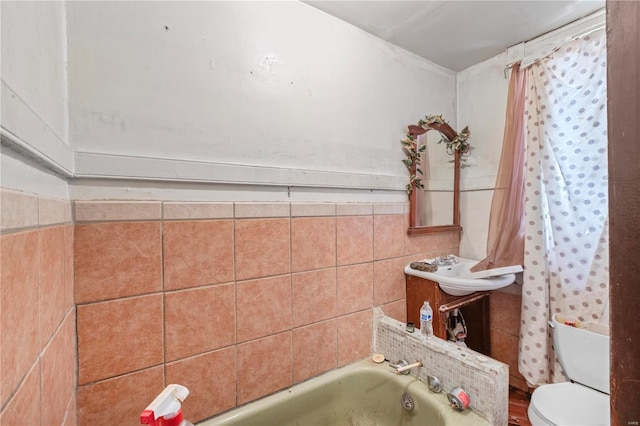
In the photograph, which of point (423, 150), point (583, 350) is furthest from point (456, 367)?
point (423, 150)

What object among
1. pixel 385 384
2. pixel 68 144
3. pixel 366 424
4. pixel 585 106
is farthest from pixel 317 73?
pixel 366 424

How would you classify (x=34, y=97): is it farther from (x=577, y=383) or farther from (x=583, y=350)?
(x=577, y=383)

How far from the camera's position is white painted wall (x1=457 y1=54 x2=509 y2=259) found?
1992 millimetres

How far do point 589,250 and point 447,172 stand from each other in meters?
0.93

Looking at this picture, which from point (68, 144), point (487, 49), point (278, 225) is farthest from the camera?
point (487, 49)

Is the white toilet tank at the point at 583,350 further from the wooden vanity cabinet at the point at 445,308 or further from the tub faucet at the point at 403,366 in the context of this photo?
the tub faucet at the point at 403,366

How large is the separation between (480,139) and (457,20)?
0.82 metres

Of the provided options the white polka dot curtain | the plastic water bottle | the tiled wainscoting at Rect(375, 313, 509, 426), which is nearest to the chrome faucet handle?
the tiled wainscoting at Rect(375, 313, 509, 426)

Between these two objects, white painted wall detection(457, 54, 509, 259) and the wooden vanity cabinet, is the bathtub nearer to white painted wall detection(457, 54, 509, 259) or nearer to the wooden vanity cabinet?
the wooden vanity cabinet

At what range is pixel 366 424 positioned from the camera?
4.84 feet

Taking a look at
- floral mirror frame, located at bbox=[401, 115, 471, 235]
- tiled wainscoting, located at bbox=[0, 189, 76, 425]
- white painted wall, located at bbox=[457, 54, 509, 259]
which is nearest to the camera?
tiled wainscoting, located at bbox=[0, 189, 76, 425]

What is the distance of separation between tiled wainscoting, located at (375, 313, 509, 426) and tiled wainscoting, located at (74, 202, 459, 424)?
0.15 m

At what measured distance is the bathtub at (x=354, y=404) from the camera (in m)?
1.22

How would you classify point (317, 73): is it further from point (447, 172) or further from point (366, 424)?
point (366, 424)
